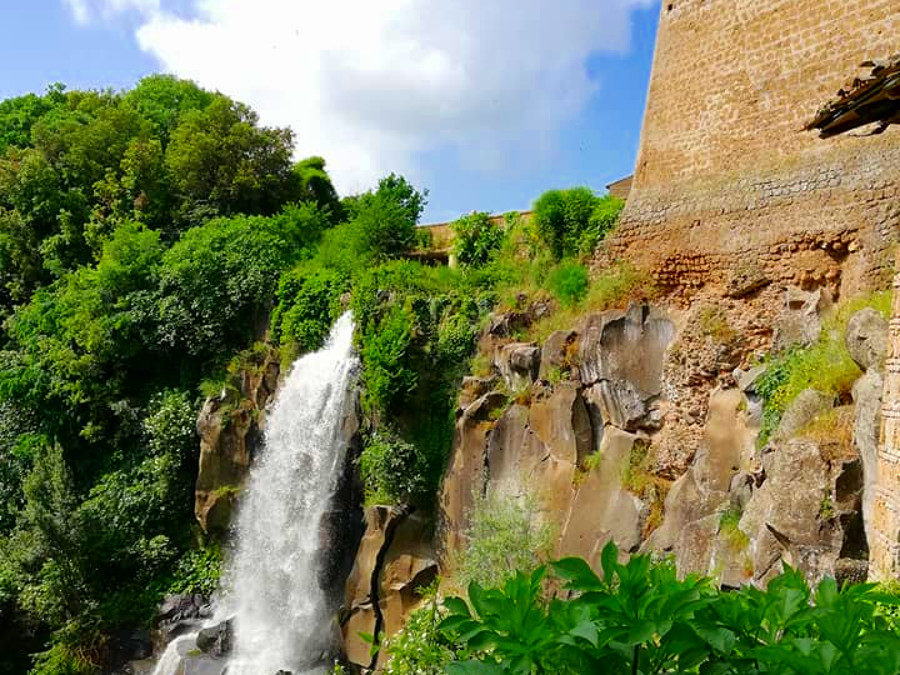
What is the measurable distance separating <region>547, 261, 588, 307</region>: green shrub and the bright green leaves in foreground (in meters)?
10.4

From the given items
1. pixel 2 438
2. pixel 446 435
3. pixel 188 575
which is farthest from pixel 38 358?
pixel 446 435

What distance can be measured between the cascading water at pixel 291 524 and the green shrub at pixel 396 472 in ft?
3.99

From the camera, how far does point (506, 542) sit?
10375mm

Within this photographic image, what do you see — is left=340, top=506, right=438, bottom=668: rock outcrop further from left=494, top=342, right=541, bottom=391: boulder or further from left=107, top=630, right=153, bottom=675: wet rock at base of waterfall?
left=107, top=630, right=153, bottom=675: wet rock at base of waterfall

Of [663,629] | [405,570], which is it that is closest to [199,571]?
[405,570]

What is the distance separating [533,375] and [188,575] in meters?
9.82

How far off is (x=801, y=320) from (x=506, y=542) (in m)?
4.97

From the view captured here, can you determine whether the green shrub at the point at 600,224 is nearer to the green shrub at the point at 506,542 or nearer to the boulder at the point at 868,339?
the green shrub at the point at 506,542

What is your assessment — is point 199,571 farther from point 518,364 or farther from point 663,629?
point 663,629

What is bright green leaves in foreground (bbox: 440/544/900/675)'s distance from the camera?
2170 millimetres

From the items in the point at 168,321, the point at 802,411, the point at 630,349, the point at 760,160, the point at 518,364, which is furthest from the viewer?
the point at 168,321

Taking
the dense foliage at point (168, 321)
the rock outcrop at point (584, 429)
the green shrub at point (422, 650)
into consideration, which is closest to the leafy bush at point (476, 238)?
the dense foliage at point (168, 321)

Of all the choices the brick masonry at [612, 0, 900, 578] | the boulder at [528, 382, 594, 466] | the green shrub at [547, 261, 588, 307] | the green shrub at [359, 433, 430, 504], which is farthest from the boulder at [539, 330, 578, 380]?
the green shrub at [359, 433, 430, 504]

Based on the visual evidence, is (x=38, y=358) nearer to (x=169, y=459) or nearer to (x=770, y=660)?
(x=169, y=459)
